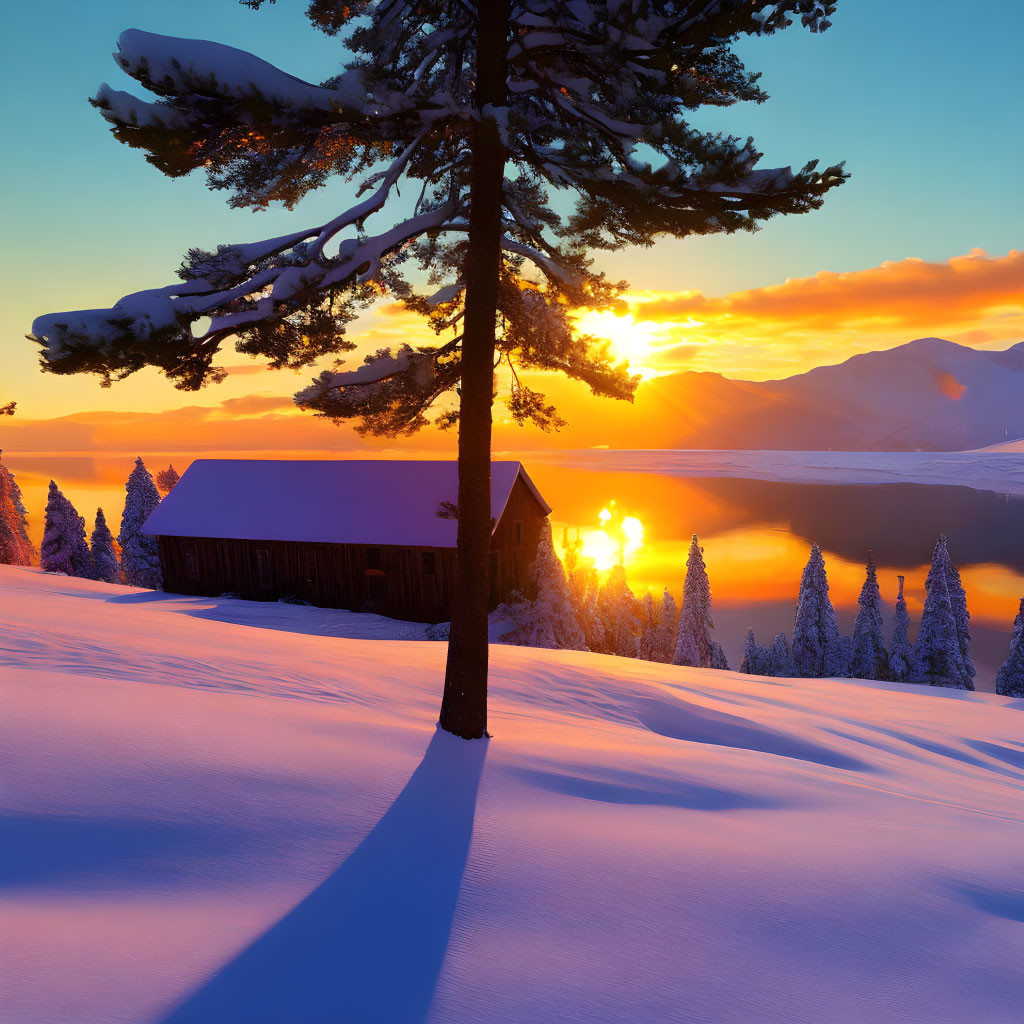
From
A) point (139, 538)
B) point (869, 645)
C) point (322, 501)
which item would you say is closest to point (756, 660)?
point (869, 645)

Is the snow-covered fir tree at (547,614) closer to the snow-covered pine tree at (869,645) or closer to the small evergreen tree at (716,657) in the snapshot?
the small evergreen tree at (716,657)

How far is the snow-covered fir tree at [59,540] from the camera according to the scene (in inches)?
1693

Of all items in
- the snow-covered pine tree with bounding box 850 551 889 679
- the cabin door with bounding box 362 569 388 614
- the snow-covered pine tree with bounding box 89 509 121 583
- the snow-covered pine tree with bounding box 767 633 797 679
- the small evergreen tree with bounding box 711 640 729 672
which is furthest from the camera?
the snow-covered pine tree with bounding box 767 633 797 679

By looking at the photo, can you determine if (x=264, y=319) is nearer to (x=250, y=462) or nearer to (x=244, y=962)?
(x=244, y=962)

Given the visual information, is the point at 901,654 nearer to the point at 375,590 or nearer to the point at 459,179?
the point at 375,590

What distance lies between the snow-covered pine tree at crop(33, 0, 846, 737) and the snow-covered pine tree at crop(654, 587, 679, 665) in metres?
58.8

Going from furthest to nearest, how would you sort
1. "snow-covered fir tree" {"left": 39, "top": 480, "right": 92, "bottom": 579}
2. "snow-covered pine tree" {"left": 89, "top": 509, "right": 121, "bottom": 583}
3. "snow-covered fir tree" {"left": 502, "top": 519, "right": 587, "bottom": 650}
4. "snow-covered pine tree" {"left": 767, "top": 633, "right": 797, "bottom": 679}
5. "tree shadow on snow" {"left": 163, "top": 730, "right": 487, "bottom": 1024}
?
1. "snow-covered pine tree" {"left": 767, "top": 633, "right": 797, "bottom": 679}
2. "snow-covered pine tree" {"left": 89, "top": 509, "right": 121, "bottom": 583}
3. "snow-covered fir tree" {"left": 39, "top": 480, "right": 92, "bottom": 579}
4. "snow-covered fir tree" {"left": 502, "top": 519, "right": 587, "bottom": 650}
5. "tree shadow on snow" {"left": 163, "top": 730, "right": 487, "bottom": 1024}

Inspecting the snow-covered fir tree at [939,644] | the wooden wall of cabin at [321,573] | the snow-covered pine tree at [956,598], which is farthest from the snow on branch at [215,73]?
the snow-covered fir tree at [939,644]

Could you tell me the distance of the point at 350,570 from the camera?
28344mm

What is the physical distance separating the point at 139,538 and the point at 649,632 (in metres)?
49.6

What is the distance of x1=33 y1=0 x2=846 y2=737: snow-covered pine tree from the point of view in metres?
5.09

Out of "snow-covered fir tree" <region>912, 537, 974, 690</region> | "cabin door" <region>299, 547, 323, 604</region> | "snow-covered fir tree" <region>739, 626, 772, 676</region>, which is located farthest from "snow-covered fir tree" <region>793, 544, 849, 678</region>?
"cabin door" <region>299, 547, 323, 604</region>

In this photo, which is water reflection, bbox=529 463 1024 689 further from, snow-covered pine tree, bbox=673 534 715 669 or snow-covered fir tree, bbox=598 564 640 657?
snow-covered pine tree, bbox=673 534 715 669

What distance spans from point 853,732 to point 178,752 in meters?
11.5
